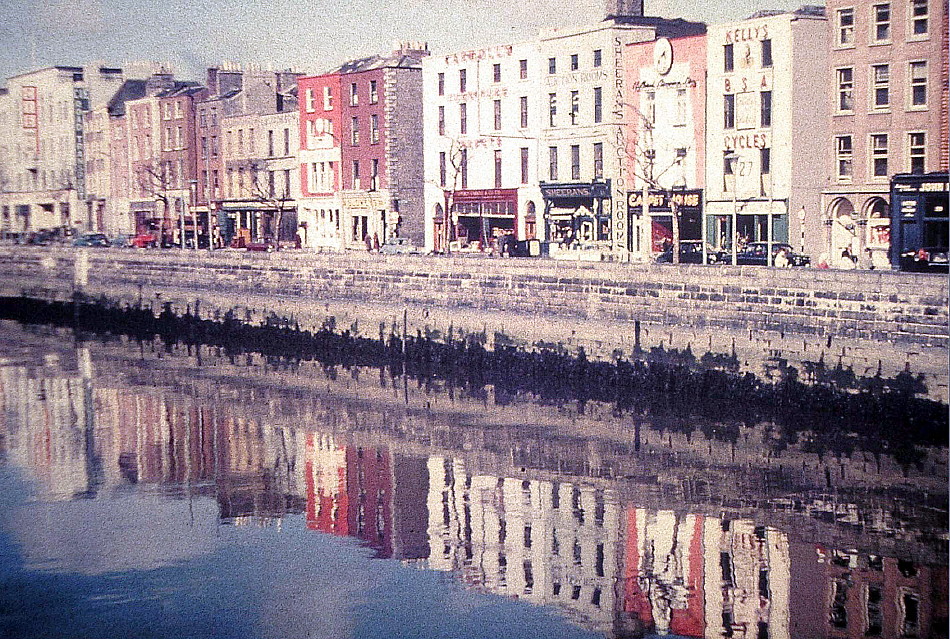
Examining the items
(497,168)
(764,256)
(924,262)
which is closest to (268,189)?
(497,168)

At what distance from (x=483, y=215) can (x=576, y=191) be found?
10.4ft

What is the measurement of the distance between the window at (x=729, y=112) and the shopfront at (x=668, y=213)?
2.00 m

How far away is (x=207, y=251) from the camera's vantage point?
126 ft

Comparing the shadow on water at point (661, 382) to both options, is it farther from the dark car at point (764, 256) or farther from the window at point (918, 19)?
the window at point (918, 19)

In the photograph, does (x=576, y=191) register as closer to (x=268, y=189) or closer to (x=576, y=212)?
(x=576, y=212)

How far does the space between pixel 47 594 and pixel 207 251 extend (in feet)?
79.1

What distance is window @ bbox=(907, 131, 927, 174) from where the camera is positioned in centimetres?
3256

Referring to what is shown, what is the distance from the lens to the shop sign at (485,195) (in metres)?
43.7

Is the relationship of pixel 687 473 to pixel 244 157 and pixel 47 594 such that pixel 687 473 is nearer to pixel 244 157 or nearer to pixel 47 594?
pixel 47 594

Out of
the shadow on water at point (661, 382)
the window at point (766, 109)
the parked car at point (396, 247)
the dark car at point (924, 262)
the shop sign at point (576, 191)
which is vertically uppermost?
the window at point (766, 109)

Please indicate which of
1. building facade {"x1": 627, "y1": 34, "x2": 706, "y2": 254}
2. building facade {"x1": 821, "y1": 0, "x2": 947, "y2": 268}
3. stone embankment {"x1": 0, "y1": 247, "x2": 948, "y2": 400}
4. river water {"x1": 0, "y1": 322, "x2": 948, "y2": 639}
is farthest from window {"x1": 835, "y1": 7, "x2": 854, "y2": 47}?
river water {"x1": 0, "y1": 322, "x2": 948, "y2": 639}

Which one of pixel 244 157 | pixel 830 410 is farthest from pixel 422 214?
pixel 830 410

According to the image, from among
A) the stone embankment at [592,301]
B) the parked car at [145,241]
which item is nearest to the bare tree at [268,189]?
the parked car at [145,241]

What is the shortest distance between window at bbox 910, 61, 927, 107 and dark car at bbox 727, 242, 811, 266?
4.53 meters
